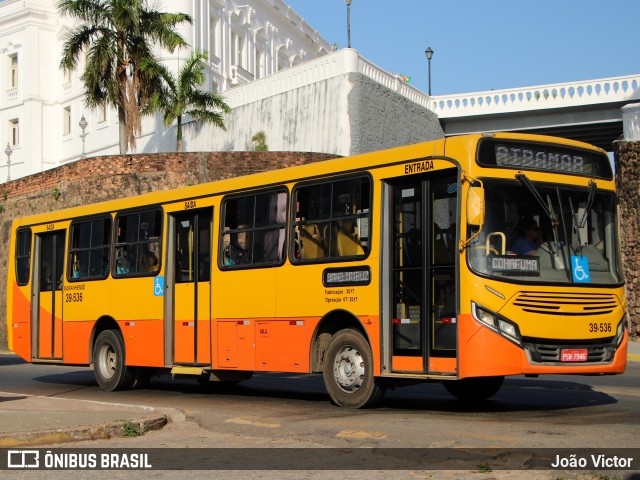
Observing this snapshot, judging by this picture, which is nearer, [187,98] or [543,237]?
[543,237]

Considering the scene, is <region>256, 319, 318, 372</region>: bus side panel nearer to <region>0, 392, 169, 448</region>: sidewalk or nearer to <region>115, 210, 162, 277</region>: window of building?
<region>0, 392, 169, 448</region>: sidewalk

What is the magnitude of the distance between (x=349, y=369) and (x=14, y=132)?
206 ft

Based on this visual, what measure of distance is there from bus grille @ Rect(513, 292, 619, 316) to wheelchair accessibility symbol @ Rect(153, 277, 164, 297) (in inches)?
267

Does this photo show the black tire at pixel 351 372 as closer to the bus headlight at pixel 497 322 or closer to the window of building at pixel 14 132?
the bus headlight at pixel 497 322

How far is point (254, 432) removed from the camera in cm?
1072

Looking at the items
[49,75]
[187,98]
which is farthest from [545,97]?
[49,75]

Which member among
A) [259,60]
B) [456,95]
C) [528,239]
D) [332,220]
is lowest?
[528,239]

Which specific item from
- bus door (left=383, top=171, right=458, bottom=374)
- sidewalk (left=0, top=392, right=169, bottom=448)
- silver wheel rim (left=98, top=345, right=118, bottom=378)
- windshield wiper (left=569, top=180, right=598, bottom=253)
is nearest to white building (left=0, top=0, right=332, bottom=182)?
silver wheel rim (left=98, top=345, right=118, bottom=378)

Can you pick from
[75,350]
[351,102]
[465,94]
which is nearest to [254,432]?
[75,350]

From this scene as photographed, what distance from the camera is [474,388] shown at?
1353cm

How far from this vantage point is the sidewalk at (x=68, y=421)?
386 inches

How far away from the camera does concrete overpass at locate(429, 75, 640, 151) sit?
41.9 meters

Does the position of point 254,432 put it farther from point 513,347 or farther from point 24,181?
point 24,181

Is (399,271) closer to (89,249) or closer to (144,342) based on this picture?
(144,342)
